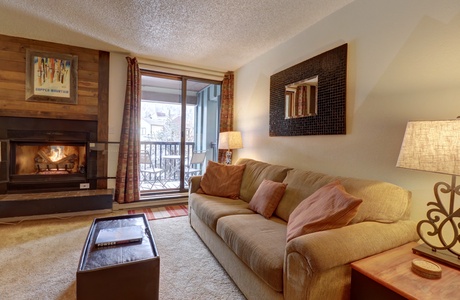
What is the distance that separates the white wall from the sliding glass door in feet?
8.09

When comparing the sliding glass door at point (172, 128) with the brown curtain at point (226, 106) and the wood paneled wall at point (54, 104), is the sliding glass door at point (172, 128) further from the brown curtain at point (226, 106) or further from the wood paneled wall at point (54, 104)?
the wood paneled wall at point (54, 104)

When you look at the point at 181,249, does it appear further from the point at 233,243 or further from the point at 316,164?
the point at 316,164

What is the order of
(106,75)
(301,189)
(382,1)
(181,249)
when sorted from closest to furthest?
(382,1), (301,189), (181,249), (106,75)

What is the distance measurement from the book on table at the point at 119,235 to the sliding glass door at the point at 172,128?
2.62m

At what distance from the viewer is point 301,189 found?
2.07 metres

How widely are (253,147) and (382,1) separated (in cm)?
228

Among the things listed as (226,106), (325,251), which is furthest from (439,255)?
(226,106)

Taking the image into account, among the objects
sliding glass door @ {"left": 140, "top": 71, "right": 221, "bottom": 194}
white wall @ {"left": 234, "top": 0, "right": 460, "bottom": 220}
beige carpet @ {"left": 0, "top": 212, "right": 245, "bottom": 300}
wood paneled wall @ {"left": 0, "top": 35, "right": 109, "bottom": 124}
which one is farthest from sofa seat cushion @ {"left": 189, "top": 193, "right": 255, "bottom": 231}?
wood paneled wall @ {"left": 0, "top": 35, "right": 109, "bottom": 124}

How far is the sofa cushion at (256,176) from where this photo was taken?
8.20 ft

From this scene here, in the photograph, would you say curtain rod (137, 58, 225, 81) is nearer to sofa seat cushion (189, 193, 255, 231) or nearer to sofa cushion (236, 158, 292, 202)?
sofa cushion (236, 158, 292, 202)

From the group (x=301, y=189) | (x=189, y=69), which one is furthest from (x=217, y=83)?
(x=301, y=189)

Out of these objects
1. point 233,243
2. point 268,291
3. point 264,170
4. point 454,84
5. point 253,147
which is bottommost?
point 268,291

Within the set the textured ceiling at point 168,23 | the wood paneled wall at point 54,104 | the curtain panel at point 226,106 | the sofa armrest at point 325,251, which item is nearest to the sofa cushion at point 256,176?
the sofa armrest at point 325,251

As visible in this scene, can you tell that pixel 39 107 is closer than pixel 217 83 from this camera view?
Yes
